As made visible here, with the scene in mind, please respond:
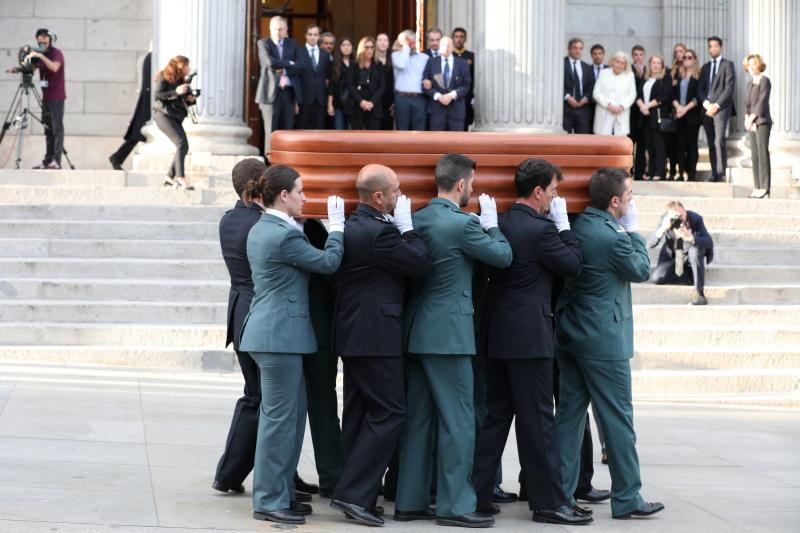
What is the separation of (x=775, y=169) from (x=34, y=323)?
35.3ft

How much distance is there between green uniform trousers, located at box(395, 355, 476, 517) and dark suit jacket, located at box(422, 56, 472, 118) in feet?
33.8

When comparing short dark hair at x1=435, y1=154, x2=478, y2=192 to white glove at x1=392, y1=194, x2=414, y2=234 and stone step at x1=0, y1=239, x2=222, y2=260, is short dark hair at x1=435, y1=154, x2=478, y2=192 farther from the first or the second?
stone step at x1=0, y1=239, x2=222, y2=260

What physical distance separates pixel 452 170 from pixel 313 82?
33.4 ft

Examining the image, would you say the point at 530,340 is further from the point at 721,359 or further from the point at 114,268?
the point at 114,268

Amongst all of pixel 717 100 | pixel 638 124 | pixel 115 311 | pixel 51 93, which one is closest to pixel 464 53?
pixel 638 124

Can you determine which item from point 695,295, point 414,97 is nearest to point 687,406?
point 695,295

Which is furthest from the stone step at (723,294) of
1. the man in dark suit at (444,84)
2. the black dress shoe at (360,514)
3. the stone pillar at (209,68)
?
the black dress shoe at (360,514)

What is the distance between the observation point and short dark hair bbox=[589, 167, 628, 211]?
746 centimetres

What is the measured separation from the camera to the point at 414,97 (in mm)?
17266

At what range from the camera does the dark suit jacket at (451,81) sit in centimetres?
1717

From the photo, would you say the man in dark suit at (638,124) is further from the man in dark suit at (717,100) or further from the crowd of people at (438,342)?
the crowd of people at (438,342)

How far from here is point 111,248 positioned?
14430 mm

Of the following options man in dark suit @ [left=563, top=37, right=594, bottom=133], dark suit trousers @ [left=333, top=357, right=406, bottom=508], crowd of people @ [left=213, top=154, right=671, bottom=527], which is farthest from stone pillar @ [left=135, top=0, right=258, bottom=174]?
dark suit trousers @ [left=333, top=357, right=406, bottom=508]

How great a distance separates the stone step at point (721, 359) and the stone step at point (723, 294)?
4.19ft
